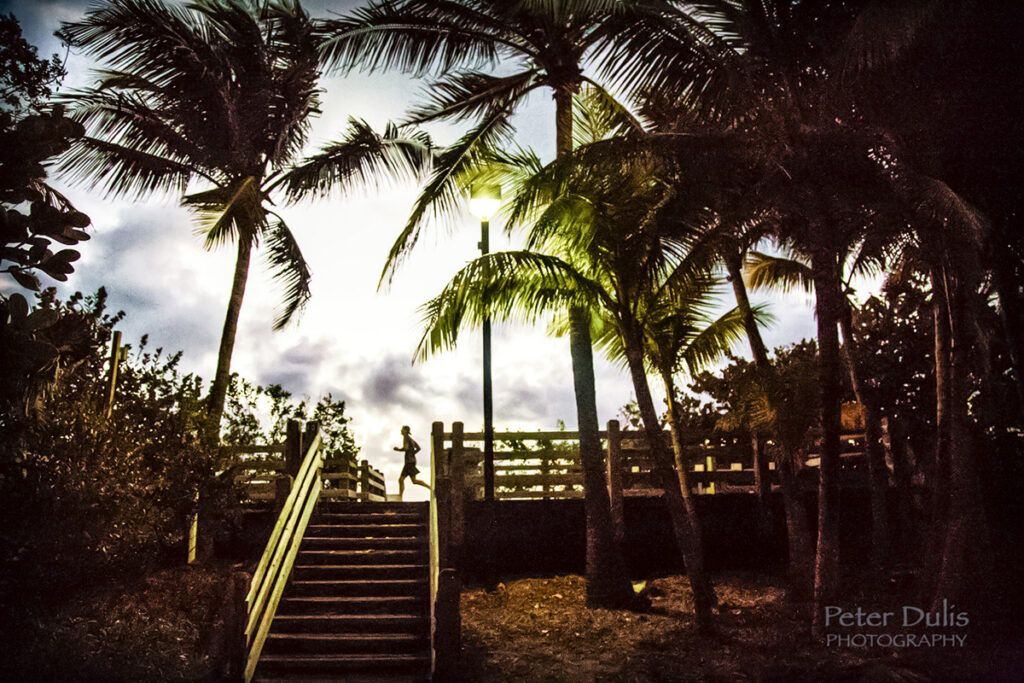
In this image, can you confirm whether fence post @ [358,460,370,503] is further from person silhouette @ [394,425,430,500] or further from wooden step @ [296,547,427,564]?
wooden step @ [296,547,427,564]

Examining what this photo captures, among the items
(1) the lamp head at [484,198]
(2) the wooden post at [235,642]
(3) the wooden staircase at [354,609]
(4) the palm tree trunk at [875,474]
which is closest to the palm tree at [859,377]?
(4) the palm tree trunk at [875,474]

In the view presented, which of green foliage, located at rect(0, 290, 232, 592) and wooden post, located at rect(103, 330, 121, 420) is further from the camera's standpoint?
wooden post, located at rect(103, 330, 121, 420)

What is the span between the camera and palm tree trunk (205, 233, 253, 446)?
1438 cm

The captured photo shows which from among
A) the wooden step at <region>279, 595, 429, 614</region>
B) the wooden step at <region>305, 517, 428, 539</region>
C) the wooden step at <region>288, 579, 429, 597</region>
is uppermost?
the wooden step at <region>305, 517, 428, 539</region>

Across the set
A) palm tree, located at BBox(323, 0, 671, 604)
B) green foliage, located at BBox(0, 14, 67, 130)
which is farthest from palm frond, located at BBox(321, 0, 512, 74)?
green foliage, located at BBox(0, 14, 67, 130)

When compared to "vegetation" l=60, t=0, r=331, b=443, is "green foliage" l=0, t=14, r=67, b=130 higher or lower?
lower

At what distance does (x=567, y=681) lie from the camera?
8.72 metres

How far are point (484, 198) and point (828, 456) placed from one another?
22.1ft

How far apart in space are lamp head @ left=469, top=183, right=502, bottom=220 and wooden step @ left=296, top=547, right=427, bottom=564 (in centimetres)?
564

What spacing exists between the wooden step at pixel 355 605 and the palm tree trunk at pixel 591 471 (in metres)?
2.96

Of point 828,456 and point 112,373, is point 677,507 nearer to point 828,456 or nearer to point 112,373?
point 828,456

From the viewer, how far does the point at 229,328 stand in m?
15.0

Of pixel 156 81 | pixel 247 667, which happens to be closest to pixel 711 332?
pixel 247 667

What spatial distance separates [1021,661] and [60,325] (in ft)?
39.4
